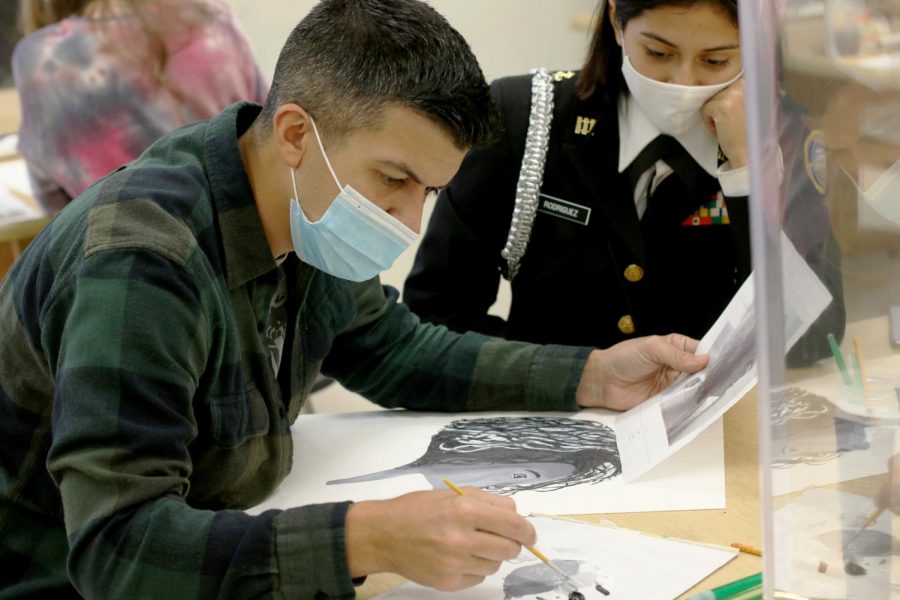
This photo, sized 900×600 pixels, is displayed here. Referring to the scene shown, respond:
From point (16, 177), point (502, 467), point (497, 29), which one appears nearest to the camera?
point (502, 467)

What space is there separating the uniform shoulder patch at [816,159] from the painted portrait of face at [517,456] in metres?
0.51

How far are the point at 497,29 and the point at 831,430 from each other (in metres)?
3.42

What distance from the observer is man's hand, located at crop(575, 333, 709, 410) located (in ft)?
4.65

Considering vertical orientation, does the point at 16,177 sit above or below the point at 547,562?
above

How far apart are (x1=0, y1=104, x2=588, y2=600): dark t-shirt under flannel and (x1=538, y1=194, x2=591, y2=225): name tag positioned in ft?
1.57

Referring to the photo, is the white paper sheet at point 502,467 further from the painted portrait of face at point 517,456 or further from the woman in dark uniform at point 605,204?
the woman in dark uniform at point 605,204

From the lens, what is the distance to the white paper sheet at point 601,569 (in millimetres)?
971

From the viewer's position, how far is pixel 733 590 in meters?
0.94

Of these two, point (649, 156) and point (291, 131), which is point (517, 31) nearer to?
point (649, 156)

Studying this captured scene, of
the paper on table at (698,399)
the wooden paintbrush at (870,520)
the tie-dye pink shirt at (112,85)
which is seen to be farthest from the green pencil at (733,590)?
the tie-dye pink shirt at (112,85)

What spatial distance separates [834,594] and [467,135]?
0.58m

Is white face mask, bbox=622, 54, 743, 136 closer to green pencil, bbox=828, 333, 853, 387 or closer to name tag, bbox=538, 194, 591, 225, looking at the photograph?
name tag, bbox=538, 194, 591, 225

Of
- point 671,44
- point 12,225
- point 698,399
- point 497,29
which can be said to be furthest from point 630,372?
point 497,29

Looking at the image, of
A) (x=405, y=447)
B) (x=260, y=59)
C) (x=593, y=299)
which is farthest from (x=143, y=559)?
(x=260, y=59)
